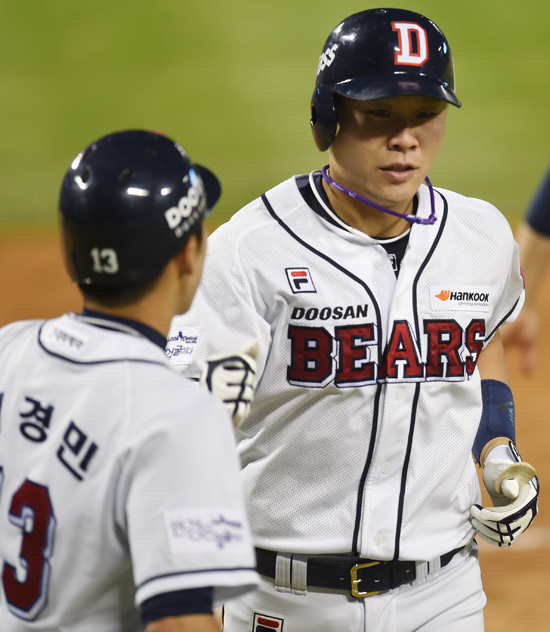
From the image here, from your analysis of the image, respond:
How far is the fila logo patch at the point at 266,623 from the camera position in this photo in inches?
109

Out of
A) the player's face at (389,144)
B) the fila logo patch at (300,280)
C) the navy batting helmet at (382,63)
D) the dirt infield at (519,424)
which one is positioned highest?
the navy batting helmet at (382,63)

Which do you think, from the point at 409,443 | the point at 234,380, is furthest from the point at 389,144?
the point at 234,380

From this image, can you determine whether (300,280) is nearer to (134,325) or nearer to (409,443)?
(409,443)

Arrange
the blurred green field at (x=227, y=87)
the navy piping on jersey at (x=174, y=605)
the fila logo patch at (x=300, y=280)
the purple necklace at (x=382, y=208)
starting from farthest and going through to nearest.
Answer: the blurred green field at (x=227, y=87)
the purple necklace at (x=382, y=208)
the fila logo patch at (x=300, y=280)
the navy piping on jersey at (x=174, y=605)

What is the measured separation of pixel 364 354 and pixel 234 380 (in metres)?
0.64

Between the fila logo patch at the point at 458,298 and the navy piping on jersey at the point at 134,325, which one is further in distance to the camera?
the fila logo patch at the point at 458,298

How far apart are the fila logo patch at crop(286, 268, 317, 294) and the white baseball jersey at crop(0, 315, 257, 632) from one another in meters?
0.82

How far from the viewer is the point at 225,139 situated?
13.4 meters

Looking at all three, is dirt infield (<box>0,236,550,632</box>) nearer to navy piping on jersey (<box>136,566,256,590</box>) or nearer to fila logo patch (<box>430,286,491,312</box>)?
fila logo patch (<box>430,286,491,312</box>)

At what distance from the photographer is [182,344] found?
2646mm

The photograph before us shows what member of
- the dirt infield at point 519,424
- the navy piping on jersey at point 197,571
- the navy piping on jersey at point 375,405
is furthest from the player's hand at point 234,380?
the dirt infield at point 519,424

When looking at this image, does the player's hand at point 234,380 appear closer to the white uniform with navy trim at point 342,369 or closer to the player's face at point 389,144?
the white uniform with navy trim at point 342,369

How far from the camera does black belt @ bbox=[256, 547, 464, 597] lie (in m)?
2.69

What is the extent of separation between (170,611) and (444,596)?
4.51 feet
